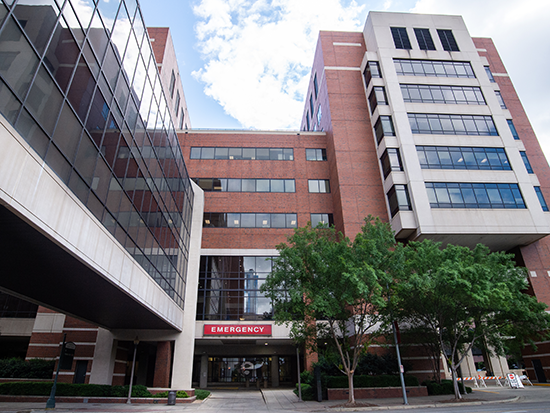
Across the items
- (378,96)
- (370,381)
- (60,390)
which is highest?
(378,96)

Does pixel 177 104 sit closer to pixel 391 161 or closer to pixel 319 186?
pixel 319 186

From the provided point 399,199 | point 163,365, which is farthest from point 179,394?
point 399,199

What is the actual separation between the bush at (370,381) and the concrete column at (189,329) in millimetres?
10875

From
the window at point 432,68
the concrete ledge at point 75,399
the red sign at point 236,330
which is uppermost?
the window at point 432,68

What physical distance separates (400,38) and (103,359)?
1758 inches

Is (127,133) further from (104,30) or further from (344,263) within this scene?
(344,263)

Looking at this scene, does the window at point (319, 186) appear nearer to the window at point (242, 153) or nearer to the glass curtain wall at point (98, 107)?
the window at point (242, 153)

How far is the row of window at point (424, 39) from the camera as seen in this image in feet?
133

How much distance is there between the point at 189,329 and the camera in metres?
27.5

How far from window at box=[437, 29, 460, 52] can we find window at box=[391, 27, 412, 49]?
163 inches

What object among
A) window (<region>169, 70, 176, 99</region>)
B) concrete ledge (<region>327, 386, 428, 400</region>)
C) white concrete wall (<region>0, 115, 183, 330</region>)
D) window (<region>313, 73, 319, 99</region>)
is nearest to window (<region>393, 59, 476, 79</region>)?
window (<region>313, 73, 319, 99</region>)

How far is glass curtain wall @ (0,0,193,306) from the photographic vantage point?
8.16m

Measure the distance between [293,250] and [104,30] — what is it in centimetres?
1522

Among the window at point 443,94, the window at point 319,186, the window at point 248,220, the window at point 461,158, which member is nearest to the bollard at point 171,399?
the window at point 248,220
